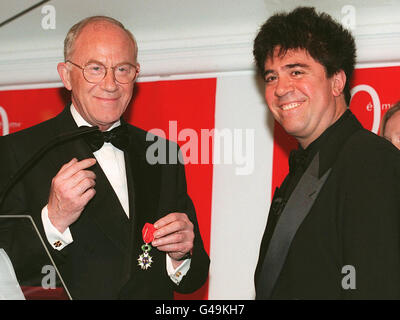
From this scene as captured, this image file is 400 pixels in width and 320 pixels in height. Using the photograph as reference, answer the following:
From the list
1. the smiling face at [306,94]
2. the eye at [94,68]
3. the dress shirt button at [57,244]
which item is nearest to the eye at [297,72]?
the smiling face at [306,94]

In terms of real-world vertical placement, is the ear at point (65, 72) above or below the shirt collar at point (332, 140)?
above

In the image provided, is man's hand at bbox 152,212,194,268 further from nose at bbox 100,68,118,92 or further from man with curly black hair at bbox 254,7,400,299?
nose at bbox 100,68,118,92

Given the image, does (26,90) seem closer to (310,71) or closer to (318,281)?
(310,71)

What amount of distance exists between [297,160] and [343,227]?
45 cm

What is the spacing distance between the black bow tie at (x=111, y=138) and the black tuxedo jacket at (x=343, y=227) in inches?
29.3

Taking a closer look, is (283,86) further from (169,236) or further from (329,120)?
(169,236)

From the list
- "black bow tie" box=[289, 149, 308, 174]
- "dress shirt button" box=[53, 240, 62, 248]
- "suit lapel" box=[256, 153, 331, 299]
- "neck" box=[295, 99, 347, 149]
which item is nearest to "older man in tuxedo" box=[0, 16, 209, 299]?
"dress shirt button" box=[53, 240, 62, 248]

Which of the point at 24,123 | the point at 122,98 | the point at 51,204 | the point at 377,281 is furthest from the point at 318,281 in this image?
the point at 24,123

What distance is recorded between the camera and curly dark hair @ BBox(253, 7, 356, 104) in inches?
75.6

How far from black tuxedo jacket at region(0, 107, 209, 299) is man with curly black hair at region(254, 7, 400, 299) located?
44 cm

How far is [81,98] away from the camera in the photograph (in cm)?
211

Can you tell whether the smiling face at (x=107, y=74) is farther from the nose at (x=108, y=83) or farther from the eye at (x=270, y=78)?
the eye at (x=270, y=78)

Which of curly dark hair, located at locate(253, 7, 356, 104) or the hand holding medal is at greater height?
curly dark hair, located at locate(253, 7, 356, 104)

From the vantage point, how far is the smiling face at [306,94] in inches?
74.4
